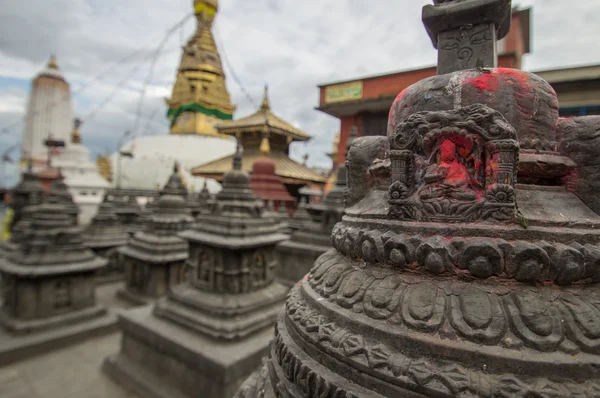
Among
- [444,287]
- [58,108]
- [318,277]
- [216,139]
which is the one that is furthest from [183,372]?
[58,108]

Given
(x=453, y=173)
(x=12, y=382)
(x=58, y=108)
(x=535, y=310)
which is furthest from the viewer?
(x=58, y=108)

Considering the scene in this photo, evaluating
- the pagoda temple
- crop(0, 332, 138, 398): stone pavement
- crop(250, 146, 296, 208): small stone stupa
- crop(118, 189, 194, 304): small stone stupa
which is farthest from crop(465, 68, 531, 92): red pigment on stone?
the pagoda temple

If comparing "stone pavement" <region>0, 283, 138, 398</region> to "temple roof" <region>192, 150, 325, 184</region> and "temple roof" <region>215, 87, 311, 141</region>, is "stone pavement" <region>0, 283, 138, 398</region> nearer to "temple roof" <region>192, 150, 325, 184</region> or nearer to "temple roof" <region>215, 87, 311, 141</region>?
"temple roof" <region>192, 150, 325, 184</region>

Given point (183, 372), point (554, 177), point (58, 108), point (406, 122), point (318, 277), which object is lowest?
point (183, 372)

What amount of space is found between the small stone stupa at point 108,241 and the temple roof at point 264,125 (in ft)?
24.2

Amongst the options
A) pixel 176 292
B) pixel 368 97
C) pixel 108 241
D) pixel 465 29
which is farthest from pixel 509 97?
pixel 368 97

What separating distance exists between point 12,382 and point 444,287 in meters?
5.29

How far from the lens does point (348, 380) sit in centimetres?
111

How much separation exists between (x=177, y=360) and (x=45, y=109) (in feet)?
81.6

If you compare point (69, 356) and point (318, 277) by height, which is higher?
point (318, 277)

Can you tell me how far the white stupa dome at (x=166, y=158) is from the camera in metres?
22.0

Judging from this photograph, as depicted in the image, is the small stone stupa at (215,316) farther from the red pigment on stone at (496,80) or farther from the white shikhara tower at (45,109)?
the white shikhara tower at (45,109)

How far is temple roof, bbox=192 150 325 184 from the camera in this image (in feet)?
47.1

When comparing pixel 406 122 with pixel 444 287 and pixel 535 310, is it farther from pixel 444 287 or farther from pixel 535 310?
pixel 535 310
